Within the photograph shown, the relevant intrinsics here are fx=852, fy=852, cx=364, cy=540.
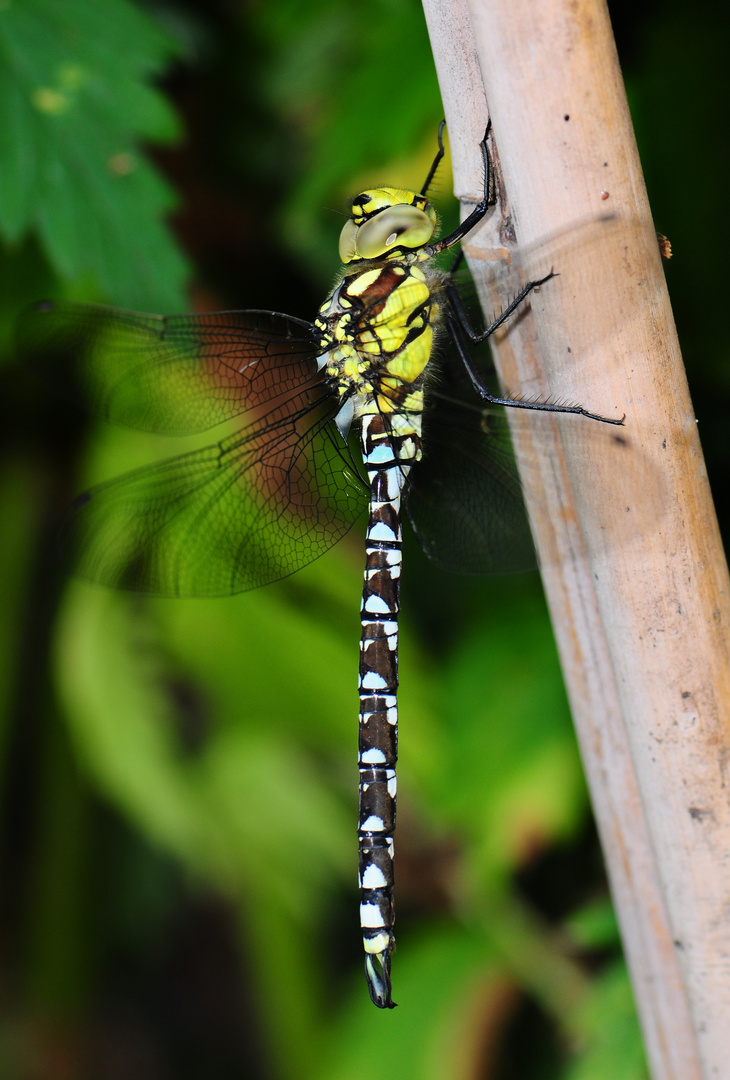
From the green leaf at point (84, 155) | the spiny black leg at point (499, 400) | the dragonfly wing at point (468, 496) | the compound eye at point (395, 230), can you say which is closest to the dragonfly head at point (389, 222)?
the compound eye at point (395, 230)

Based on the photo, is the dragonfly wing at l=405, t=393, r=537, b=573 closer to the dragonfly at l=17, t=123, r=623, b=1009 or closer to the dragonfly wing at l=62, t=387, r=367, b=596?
the dragonfly at l=17, t=123, r=623, b=1009

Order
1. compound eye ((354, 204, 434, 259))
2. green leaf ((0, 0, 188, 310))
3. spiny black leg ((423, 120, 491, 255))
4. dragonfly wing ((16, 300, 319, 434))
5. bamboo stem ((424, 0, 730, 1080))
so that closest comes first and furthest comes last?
bamboo stem ((424, 0, 730, 1080)), spiny black leg ((423, 120, 491, 255)), compound eye ((354, 204, 434, 259)), dragonfly wing ((16, 300, 319, 434)), green leaf ((0, 0, 188, 310))

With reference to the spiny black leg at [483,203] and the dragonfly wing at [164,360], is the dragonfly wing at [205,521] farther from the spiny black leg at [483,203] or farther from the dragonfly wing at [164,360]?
the spiny black leg at [483,203]

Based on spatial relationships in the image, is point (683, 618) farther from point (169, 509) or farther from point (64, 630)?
point (64, 630)

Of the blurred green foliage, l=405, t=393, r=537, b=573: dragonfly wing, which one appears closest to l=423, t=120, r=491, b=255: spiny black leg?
l=405, t=393, r=537, b=573: dragonfly wing

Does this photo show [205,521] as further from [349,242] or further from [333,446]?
[349,242]

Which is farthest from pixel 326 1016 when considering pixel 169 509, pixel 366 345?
pixel 366 345
